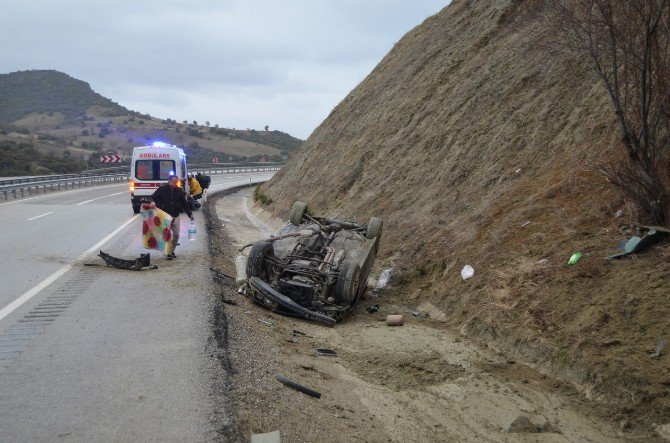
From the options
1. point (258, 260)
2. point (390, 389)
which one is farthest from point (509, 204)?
point (390, 389)

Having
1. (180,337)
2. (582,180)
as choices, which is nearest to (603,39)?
(582,180)

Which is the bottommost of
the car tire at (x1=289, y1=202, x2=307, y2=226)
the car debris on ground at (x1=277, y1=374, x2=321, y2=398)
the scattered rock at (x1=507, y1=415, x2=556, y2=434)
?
the scattered rock at (x1=507, y1=415, x2=556, y2=434)

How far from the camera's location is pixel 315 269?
10.0 metres

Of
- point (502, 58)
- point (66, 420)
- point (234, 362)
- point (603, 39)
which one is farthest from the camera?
point (502, 58)

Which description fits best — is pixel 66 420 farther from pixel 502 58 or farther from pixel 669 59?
pixel 502 58

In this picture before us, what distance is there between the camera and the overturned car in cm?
948

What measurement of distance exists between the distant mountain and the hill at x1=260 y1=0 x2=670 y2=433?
3759 inches

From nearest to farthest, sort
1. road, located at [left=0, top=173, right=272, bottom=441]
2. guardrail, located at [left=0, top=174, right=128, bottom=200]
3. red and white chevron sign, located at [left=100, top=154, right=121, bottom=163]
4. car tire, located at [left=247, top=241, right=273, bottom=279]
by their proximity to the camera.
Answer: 1. road, located at [left=0, top=173, right=272, bottom=441]
2. car tire, located at [left=247, top=241, right=273, bottom=279]
3. guardrail, located at [left=0, top=174, right=128, bottom=200]
4. red and white chevron sign, located at [left=100, top=154, right=121, bottom=163]

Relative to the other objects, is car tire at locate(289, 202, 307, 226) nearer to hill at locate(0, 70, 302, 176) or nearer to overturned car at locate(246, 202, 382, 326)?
overturned car at locate(246, 202, 382, 326)

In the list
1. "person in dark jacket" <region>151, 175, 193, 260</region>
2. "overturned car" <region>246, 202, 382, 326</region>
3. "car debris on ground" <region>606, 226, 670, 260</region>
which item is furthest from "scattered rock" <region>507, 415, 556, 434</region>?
"person in dark jacket" <region>151, 175, 193, 260</region>

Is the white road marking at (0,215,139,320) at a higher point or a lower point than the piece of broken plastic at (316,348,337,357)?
higher

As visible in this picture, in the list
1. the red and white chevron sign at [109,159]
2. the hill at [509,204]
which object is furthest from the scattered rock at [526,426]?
the red and white chevron sign at [109,159]

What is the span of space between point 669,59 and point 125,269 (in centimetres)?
929

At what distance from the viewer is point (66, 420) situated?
4652mm
